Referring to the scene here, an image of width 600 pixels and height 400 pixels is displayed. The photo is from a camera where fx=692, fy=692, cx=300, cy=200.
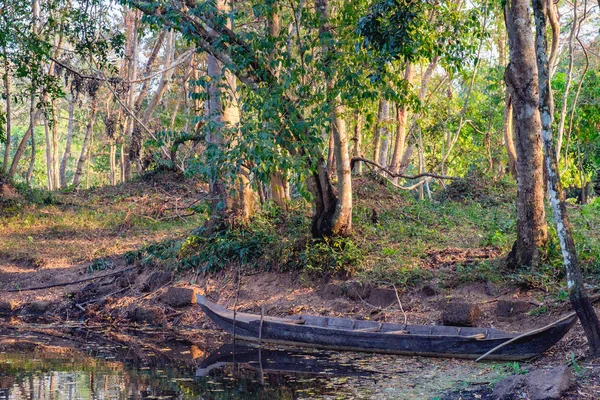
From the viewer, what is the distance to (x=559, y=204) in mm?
6926

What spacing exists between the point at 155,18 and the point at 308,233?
448 centimetres

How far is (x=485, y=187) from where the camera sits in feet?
54.6

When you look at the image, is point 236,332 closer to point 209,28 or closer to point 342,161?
point 342,161

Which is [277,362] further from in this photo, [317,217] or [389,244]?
[389,244]

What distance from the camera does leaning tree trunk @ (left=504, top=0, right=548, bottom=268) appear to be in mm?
9320

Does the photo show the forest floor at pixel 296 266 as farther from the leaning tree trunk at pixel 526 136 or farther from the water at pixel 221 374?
the water at pixel 221 374

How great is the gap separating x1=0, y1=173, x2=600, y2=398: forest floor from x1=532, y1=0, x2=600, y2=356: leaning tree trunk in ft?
1.45

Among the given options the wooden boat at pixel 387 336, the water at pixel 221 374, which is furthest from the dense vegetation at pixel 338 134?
the water at pixel 221 374

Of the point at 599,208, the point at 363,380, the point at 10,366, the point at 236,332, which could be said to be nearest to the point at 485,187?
the point at 599,208

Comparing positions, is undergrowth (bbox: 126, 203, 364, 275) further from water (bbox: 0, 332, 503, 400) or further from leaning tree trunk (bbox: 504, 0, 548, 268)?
leaning tree trunk (bbox: 504, 0, 548, 268)

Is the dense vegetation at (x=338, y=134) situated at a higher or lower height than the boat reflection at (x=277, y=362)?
higher

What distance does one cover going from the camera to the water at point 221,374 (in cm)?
721

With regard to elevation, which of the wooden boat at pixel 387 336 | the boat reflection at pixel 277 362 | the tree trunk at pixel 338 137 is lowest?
the boat reflection at pixel 277 362

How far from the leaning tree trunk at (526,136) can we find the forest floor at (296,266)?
0.35 m
